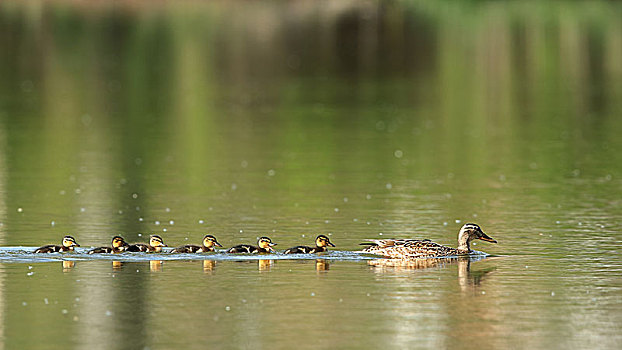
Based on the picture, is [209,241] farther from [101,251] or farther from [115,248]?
[101,251]

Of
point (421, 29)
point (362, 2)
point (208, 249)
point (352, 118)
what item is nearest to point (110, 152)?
point (352, 118)

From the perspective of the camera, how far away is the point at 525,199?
27219 millimetres

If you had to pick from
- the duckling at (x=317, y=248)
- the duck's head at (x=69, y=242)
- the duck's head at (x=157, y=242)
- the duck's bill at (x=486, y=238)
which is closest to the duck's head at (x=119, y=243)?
the duck's head at (x=157, y=242)

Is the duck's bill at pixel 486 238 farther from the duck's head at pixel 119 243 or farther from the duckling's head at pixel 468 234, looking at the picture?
the duck's head at pixel 119 243

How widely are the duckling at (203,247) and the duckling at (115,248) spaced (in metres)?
0.68

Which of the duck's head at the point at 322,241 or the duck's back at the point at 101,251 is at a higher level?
the duck's head at the point at 322,241

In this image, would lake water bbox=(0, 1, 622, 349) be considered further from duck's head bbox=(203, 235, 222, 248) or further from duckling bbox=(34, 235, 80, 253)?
duck's head bbox=(203, 235, 222, 248)

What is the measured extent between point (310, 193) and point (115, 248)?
314 inches

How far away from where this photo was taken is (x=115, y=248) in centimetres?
2047

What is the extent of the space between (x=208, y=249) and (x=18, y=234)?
352 centimetres

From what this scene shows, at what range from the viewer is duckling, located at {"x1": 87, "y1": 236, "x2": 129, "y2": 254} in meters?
20.3

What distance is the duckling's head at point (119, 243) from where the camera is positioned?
20.3 m

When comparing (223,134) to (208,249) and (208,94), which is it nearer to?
(208,94)

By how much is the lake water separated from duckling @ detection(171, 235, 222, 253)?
0.93ft
